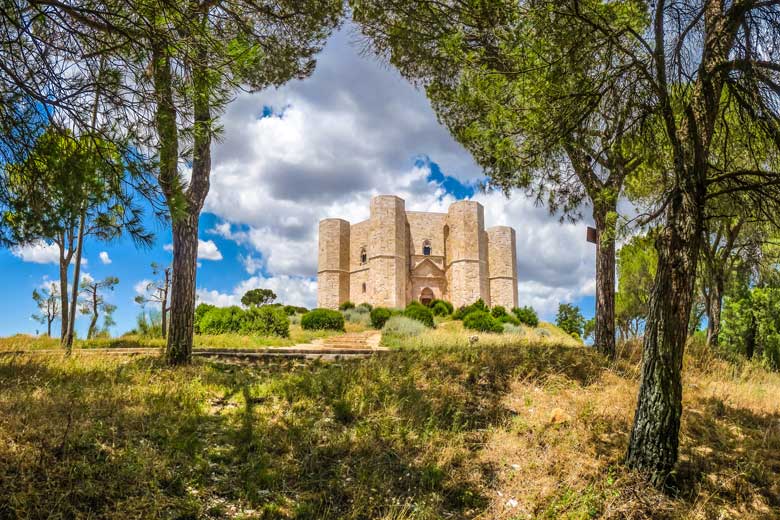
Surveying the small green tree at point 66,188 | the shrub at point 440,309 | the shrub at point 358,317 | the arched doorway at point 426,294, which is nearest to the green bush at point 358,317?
the shrub at point 358,317

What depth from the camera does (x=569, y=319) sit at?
29875mm

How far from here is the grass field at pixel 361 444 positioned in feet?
10.8

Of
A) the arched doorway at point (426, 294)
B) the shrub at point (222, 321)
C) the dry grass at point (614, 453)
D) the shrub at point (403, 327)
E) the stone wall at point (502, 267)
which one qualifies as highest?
the stone wall at point (502, 267)

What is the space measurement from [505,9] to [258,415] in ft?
15.6

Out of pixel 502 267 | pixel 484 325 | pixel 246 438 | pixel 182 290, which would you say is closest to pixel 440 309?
pixel 502 267

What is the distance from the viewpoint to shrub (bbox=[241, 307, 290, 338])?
12.2 meters

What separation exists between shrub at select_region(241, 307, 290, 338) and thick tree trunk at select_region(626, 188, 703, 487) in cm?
975

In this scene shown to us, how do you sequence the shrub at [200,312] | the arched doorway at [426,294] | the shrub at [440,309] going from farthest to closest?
the arched doorway at [426,294] → the shrub at [440,309] → the shrub at [200,312]

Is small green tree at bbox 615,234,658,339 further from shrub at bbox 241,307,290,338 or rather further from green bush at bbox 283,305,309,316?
green bush at bbox 283,305,309,316

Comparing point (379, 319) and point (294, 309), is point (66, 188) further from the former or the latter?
point (294, 309)

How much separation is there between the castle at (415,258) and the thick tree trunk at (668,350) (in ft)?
73.7

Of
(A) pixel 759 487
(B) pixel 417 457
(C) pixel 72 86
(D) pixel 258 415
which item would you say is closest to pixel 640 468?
(A) pixel 759 487

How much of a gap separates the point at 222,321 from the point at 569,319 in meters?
23.6

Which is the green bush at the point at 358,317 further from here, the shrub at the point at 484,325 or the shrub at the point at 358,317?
the shrub at the point at 484,325
